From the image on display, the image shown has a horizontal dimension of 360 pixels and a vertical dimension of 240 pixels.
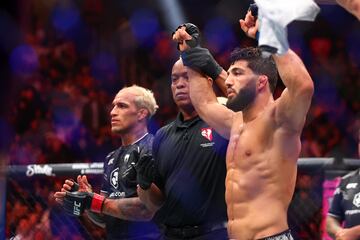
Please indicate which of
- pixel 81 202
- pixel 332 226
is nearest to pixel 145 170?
pixel 81 202

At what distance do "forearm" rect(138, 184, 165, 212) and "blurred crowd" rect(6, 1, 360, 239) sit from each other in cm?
124

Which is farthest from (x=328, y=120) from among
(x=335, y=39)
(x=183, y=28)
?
(x=183, y=28)

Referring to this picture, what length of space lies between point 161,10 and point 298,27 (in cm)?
136

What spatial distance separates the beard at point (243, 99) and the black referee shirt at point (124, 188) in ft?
2.60

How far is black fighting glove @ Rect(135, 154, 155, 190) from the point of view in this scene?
3350mm

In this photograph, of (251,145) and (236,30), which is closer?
(251,145)

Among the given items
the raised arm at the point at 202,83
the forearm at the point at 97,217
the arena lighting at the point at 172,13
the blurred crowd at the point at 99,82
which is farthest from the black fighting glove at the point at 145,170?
the arena lighting at the point at 172,13

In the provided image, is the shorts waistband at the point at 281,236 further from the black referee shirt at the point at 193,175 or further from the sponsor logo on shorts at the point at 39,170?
the sponsor logo on shorts at the point at 39,170

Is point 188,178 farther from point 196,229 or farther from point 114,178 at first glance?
point 114,178

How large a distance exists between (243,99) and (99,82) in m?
4.17

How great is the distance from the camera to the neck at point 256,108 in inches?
120

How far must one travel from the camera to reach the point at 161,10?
6.86 m

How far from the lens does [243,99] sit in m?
3.02

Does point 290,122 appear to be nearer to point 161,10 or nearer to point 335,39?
point 335,39
